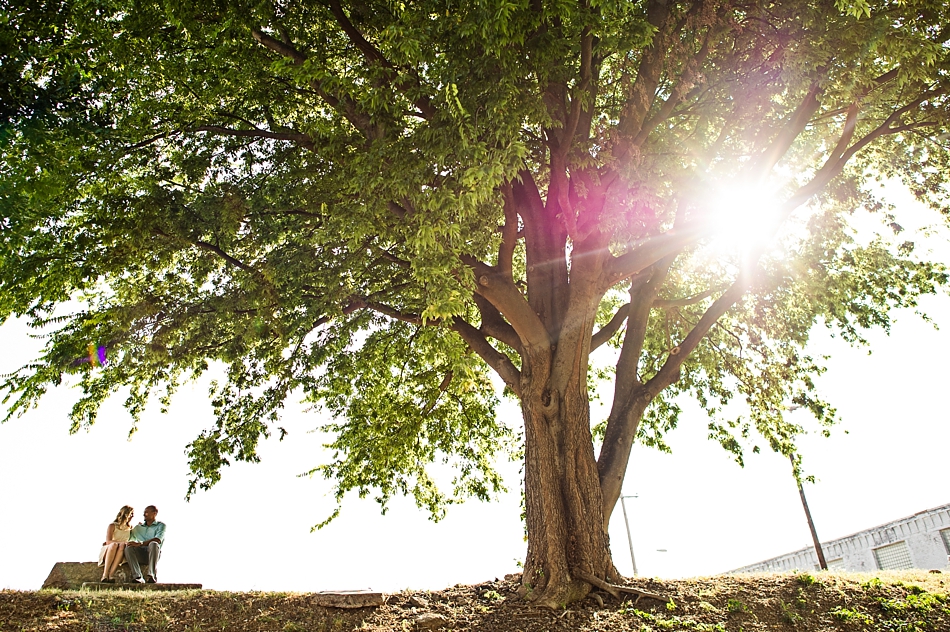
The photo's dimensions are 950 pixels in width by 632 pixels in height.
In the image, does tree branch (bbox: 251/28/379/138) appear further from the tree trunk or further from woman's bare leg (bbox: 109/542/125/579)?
woman's bare leg (bbox: 109/542/125/579)

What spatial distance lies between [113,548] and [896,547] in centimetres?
3051

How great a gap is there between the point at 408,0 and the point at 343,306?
14.2 ft

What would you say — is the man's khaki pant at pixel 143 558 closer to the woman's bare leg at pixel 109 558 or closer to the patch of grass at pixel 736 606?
the woman's bare leg at pixel 109 558

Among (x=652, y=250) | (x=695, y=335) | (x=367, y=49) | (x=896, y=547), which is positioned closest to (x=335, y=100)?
(x=367, y=49)

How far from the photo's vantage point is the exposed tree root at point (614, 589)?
7.43m

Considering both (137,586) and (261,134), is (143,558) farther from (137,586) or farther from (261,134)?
(261,134)

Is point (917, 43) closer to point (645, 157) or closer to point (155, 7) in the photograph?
point (645, 157)

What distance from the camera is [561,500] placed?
806 cm

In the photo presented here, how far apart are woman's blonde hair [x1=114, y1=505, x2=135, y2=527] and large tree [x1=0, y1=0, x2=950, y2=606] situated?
3.84 feet

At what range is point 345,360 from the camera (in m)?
11.4

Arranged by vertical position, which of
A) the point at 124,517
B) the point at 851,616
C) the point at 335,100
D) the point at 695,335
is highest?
the point at 335,100

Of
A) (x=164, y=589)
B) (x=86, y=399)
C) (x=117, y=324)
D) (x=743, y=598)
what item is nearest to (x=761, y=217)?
(x=743, y=598)

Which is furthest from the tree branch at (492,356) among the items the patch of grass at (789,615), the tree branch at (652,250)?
the patch of grass at (789,615)

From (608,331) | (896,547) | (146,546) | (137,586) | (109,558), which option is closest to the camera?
(137,586)
